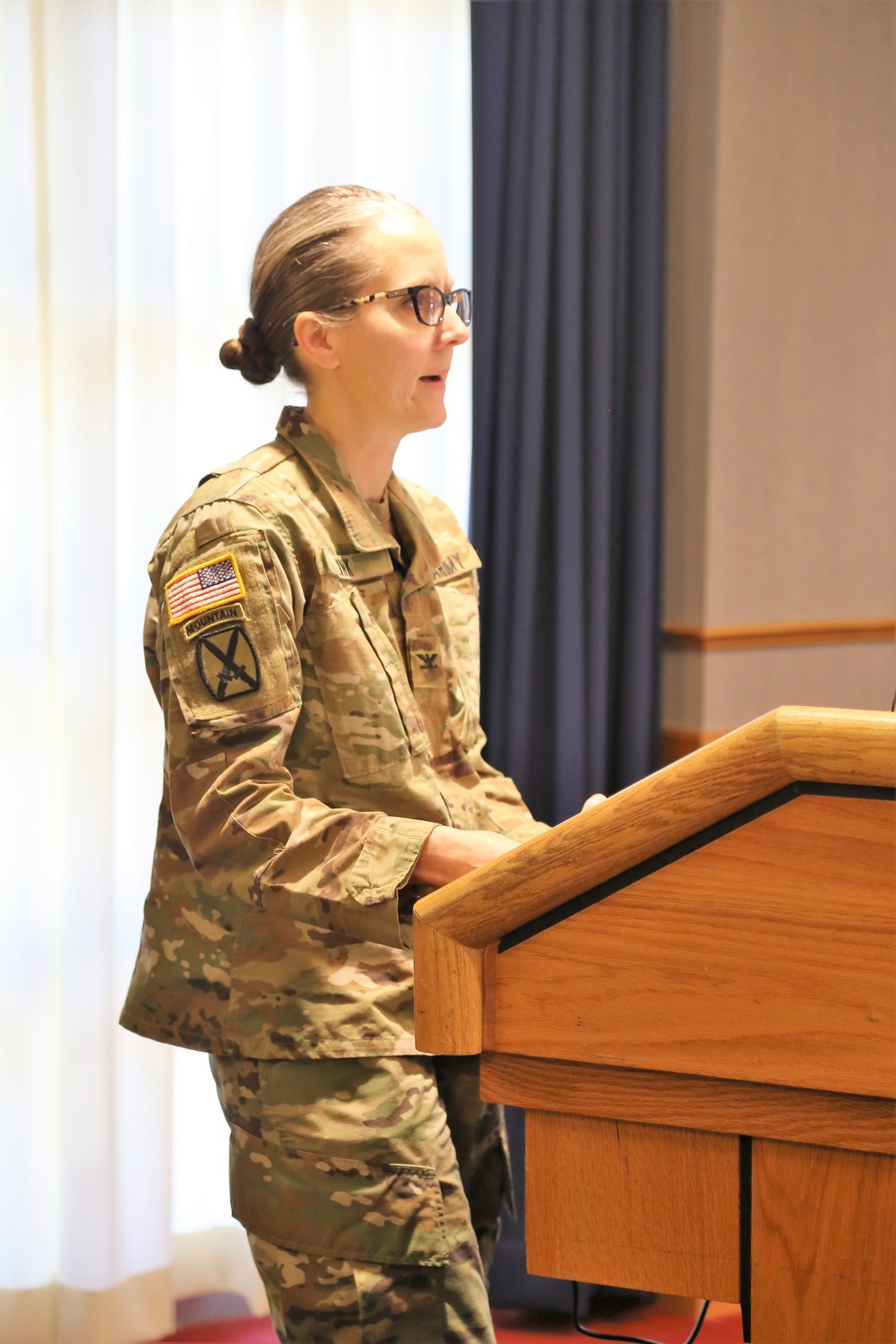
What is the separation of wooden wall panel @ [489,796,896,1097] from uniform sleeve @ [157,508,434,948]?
449 millimetres

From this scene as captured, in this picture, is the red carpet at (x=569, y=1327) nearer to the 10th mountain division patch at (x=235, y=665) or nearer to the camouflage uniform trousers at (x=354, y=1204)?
the camouflage uniform trousers at (x=354, y=1204)

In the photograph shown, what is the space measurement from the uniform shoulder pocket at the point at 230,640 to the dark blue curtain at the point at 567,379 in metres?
1.06

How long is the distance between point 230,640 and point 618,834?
2.07ft

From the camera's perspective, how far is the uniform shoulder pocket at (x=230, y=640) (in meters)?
1.21

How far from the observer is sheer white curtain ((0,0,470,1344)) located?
2.00 metres

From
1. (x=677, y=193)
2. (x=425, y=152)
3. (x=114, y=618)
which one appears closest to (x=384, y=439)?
(x=114, y=618)

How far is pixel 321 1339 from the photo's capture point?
1.31 metres

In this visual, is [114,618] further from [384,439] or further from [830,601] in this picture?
[830,601]

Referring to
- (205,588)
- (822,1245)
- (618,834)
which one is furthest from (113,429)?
(822,1245)

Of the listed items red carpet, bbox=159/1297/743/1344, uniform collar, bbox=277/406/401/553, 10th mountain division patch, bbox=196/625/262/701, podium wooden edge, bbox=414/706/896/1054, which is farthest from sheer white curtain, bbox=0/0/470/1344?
podium wooden edge, bbox=414/706/896/1054

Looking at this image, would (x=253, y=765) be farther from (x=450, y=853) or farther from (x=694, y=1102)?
(x=694, y=1102)

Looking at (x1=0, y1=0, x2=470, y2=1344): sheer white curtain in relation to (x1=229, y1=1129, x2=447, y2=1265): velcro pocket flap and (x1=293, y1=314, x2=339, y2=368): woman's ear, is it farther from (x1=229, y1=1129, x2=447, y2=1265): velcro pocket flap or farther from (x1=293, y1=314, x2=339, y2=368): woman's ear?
(x1=229, y1=1129, x2=447, y2=1265): velcro pocket flap

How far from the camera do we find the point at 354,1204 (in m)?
1.31

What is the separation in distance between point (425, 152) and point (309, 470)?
1.01 meters
